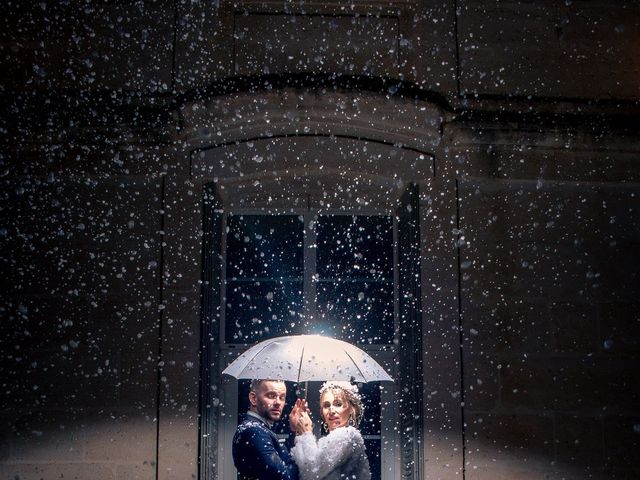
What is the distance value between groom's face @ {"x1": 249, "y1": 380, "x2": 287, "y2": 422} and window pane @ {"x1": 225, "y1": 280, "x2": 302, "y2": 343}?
987 millimetres

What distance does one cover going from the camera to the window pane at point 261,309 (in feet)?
14.7

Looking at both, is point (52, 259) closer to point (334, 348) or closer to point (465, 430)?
point (334, 348)

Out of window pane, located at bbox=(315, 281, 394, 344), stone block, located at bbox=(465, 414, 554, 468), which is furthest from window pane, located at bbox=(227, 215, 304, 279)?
stone block, located at bbox=(465, 414, 554, 468)

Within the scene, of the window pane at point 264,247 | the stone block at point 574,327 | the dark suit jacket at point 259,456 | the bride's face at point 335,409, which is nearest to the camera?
the dark suit jacket at point 259,456

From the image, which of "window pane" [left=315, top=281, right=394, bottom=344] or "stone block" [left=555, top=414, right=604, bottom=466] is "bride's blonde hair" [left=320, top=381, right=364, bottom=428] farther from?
"stone block" [left=555, top=414, right=604, bottom=466]

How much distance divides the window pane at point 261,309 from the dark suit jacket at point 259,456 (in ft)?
3.67

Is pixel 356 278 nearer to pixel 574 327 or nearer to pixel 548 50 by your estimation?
pixel 574 327

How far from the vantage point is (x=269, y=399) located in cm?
347

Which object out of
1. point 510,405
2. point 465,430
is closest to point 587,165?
point 510,405

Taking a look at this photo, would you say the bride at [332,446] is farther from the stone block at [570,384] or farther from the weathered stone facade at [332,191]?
the stone block at [570,384]

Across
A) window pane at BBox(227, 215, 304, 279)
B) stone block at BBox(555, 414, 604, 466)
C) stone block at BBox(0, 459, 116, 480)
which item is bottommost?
stone block at BBox(0, 459, 116, 480)

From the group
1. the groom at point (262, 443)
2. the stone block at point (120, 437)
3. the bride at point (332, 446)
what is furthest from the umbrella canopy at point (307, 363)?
the stone block at point (120, 437)

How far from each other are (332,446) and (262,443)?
0.40 metres

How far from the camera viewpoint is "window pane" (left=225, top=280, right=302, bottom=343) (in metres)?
4.49
